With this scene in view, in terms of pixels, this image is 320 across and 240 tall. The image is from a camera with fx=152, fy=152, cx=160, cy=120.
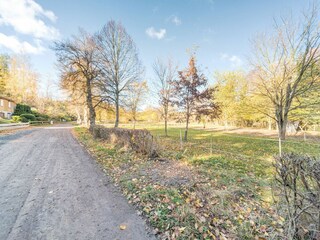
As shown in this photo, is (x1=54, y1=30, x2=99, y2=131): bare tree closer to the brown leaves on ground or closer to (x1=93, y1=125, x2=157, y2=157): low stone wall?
(x1=93, y1=125, x2=157, y2=157): low stone wall

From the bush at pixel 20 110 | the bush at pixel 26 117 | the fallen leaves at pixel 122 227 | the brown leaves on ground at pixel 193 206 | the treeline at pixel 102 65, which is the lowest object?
the fallen leaves at pixel 122 227

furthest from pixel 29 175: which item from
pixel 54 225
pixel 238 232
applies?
pixel 238 232

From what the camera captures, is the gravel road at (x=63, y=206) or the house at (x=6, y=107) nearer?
the gravel road at (x=63, y=206)

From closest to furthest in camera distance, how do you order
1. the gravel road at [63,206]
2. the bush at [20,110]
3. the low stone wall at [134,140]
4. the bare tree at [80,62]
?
the gravel road at [63,206], the low stone wall at [134,140], the bare tree at [80,62], the bush at [20,110]

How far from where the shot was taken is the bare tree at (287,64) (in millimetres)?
11094

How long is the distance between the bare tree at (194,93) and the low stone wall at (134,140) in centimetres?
648

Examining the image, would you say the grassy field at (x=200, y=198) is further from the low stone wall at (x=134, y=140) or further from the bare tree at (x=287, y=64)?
the bare tree at (x=287, y=64)

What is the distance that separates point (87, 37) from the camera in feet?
56.2

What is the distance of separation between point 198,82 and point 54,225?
12.8 meters

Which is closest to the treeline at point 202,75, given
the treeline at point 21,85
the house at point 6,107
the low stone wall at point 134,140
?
the low stone wall at point 134,140

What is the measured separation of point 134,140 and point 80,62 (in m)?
13.9

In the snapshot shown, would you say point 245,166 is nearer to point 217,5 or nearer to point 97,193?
point 97,193

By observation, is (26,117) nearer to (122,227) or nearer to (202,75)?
(202,75)

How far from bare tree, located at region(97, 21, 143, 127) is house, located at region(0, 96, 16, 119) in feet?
101
